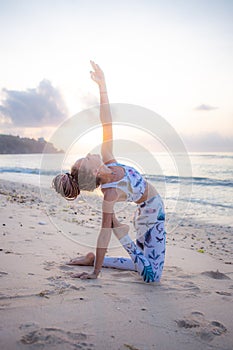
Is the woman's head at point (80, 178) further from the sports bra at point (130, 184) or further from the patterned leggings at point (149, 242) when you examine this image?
the patterned leggings at point (149, 242)

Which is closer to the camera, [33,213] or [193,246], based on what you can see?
[193,246]

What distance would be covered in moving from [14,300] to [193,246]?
13.6 ft

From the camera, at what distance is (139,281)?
360cm

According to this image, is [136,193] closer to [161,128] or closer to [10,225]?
[161,128]

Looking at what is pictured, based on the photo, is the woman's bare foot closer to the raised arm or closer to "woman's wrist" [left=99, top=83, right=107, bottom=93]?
the raised arm

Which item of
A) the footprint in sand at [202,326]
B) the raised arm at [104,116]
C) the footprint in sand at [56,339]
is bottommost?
the footprint in sand at [56,339]

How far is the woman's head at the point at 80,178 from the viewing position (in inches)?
125

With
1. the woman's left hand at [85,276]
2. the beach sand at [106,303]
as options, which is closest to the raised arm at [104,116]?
the woman's left hand at [85,276]

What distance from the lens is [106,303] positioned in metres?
2.87

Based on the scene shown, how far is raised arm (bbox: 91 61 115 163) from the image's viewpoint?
11.5 feet

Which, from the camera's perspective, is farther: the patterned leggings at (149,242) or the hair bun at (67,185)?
the patterned leggings at (149,242)

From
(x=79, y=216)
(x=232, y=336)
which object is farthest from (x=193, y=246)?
(x=232, y=336)

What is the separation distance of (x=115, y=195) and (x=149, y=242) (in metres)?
0.74

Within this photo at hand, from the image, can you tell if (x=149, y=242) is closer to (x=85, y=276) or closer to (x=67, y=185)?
(x=85, y=276)
